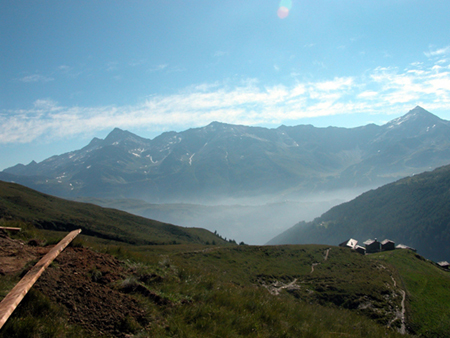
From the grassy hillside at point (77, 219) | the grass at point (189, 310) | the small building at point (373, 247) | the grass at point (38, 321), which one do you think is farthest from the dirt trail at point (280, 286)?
the small building at point (373, 247)

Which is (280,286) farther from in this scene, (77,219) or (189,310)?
(77,219)

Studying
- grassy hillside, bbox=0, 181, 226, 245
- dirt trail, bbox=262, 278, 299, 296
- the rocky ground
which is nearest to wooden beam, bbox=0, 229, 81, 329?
the rocky ground

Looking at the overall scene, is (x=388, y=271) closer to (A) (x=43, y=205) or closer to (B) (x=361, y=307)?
(B) (x=361, y=307)

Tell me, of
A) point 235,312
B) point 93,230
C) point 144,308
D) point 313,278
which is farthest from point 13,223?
point 93,230

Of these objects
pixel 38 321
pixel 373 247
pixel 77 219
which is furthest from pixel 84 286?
pixel 77 219

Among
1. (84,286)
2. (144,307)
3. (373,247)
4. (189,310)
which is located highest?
(84,286)

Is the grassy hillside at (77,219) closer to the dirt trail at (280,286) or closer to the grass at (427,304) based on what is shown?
the dirt trail at (280,286)

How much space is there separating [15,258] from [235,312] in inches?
278

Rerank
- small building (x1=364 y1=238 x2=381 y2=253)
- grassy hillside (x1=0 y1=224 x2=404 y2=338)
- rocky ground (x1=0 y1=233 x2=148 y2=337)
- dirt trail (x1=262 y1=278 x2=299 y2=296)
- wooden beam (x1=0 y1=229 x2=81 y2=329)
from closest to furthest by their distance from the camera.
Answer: wooden beam (x1=0 y1=229 x2=81 y2=329) → grassy hillside (x1=0 y1=224 x2=404 y2=338) → rocky ground (x1=0 y1=233 x2=148 y2=337) → dirt trail (x1=262 y1=278 x2=299 y2=296) → small building (x1=364 y1=238 x2=381 y2=253)

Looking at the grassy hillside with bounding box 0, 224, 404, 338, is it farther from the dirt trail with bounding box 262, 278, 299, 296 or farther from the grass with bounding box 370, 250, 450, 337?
the dirt trail with bounding box 262, 278, 299, 296

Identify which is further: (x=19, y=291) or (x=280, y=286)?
(x=280, y=286)

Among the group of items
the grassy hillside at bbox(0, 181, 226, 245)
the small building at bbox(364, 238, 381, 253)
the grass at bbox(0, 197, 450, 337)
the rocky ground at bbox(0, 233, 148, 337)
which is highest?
the rocky ground at bbox(0, 233, 148, 337)

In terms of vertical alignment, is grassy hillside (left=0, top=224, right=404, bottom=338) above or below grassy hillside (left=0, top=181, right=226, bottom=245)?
above

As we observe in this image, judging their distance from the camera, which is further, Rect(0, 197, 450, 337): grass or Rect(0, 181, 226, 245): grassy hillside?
Rect(0, 181, 226, 245): grassy hillside
